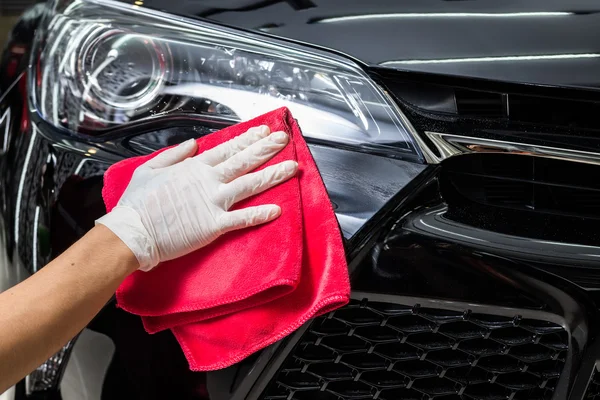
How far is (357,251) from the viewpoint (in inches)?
33.0

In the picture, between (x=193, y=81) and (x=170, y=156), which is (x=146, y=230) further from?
(x=193, y=81)

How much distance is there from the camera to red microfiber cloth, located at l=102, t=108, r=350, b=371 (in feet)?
2.69

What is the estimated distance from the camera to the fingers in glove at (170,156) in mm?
932

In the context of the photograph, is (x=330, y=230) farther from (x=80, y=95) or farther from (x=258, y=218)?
(x=80, y=95)

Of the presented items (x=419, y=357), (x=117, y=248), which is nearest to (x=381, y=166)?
(x=419, y=357)

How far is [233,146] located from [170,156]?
3.4 inches

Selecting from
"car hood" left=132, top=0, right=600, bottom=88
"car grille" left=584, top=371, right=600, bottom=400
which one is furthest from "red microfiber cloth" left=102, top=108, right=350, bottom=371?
"car grille" left=584, top=371, right=600, bottom=400

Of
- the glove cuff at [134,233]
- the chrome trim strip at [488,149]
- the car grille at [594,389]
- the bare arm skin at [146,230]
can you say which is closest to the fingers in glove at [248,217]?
the bare arm skin at [146,230]

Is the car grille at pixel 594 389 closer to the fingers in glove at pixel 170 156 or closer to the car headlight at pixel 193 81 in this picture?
the car headlight at pixel 193 81

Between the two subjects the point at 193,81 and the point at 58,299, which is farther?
the point at 193,81

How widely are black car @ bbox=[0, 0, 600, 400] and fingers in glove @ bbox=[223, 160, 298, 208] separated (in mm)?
48

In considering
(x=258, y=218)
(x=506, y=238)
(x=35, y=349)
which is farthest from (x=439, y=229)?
(x=35, y=349)

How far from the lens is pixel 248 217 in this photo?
0.87m

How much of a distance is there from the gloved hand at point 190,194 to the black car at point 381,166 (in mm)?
44
